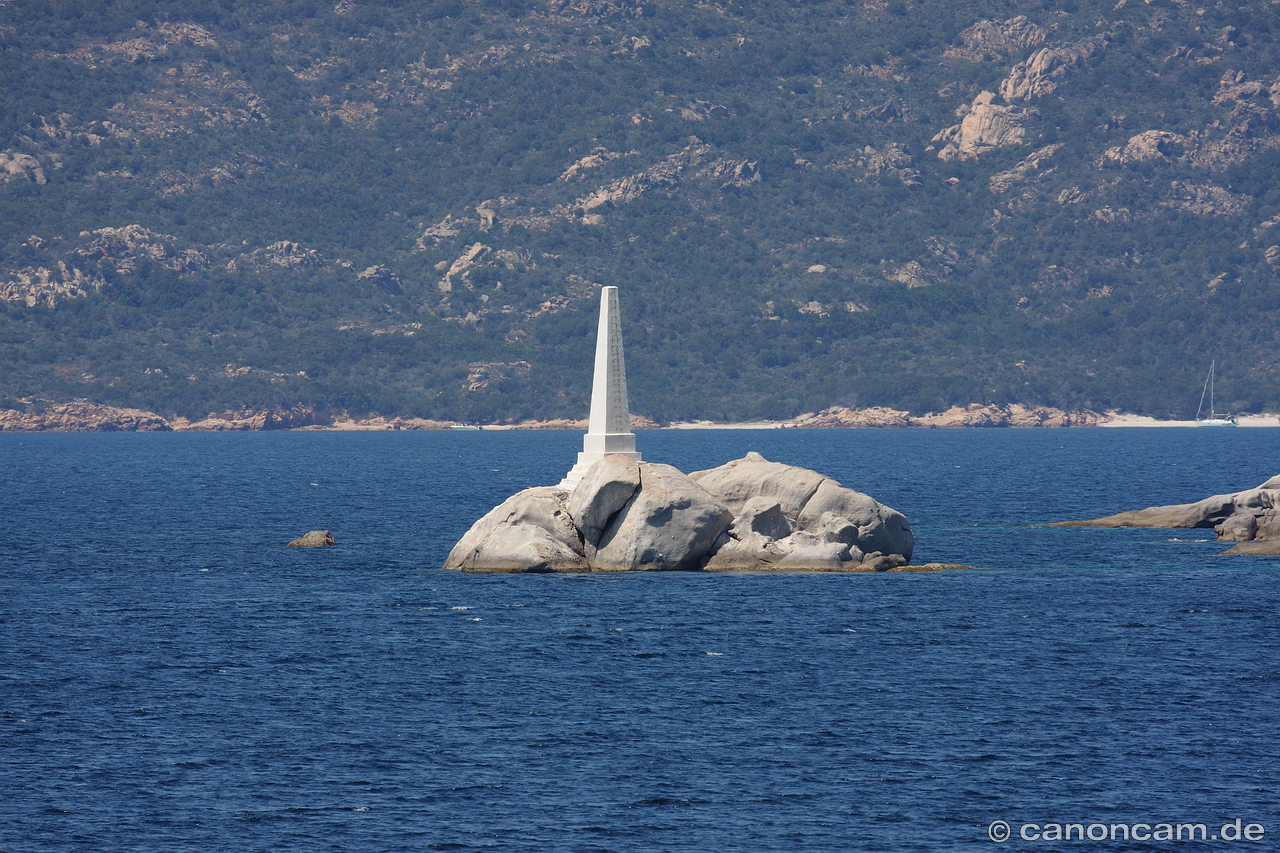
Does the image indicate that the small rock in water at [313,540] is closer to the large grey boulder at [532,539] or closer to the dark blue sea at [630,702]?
the dark blue sea at [630,702]

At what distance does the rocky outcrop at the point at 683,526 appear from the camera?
56.0 metres

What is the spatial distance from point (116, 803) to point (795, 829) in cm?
1340

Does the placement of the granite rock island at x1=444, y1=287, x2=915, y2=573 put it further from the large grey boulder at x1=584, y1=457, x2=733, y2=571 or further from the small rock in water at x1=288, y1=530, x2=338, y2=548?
the small rock in water at x1=288, y1=530, x2=338, y2=548

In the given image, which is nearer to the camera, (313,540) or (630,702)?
(630,702)

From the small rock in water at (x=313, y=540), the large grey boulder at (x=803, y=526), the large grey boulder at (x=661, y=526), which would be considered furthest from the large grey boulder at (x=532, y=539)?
the small rock in water at (x=313, y=540)

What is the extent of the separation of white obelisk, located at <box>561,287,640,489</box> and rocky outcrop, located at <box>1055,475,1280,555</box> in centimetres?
2813

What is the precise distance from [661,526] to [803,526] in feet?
21.3

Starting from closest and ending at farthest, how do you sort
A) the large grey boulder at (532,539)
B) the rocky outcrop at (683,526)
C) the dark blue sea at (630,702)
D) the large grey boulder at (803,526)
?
1. the dark blue sea at (630,702)
2. the rocky outcrop at (683,526)
3. the large grey boulder at (532,539)
4. the large grey boulder at (803,526)

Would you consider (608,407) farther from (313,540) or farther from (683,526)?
(313,540)

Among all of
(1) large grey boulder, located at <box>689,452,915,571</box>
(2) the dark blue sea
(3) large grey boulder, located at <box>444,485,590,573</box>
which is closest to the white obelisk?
(3) large grey boulder, located at <box>444,485,590,573</box>

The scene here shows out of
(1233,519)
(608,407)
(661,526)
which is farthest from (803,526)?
(1233,519)

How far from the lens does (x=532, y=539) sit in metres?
57.0

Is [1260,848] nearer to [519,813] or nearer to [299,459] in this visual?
[519,813]

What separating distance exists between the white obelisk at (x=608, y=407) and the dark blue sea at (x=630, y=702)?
5734mm
